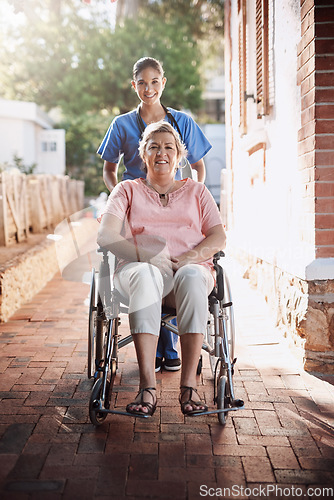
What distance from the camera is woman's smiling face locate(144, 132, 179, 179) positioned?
112 inches

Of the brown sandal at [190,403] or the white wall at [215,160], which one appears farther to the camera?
the white wall at [215,160]

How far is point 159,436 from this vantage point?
97.7 inches

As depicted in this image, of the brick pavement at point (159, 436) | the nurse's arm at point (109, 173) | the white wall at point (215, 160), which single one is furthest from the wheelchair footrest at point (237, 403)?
the white wall at point (215, 160)

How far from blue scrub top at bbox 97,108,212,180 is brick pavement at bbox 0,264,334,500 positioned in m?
1.19

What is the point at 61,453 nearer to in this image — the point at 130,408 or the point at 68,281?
→ the point at 130,408

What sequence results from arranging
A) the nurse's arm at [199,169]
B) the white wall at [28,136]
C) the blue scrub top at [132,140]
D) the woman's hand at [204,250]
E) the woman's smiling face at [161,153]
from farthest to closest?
the white wall at [28,136] → the nurse's arm at [199,169] → the blue scrub top at [132,140] → the woman's smiling face at [161,153] → the woman's hand at [204,250]

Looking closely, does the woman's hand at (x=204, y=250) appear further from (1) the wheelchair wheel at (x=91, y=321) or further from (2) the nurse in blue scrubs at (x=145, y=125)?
(2) the nurse in blue scrubs at (x=145, y=125)

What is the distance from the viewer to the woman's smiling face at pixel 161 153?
2.86 metres

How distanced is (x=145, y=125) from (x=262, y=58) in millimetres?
1845

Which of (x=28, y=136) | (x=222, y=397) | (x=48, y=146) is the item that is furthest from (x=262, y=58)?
(x=48, y=146)

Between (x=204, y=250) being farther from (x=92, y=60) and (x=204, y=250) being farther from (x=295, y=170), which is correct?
(x=92, y=60)

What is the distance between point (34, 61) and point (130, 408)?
2924cm

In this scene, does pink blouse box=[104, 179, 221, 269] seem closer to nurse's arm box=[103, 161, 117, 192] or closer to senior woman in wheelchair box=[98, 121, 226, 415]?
senior woman in wheelchair box=[98, 121, 226, 415]

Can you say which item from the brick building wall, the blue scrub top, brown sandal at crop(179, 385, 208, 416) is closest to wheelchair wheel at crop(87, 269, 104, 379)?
brown sandal at crop(179, 385, 208, 416)
